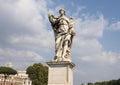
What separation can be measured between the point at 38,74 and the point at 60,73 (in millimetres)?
67981

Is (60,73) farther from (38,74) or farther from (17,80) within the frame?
(17,80)

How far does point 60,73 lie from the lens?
16.2 metres

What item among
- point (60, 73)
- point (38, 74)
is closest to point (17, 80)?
point (38, 74)

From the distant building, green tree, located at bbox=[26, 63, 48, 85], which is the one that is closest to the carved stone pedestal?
green tree, located at bbox=[26, 63, 48, 85]

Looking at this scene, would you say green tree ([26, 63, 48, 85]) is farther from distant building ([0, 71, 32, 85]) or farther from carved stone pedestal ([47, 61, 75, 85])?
carved stone pedestal ([47, 61, 75, 85])

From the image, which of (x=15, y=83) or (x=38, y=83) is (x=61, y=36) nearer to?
(x=38, y=83)

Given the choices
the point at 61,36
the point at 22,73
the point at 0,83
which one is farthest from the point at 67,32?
the point at 22,73

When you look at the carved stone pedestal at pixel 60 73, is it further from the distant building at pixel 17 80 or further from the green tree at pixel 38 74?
the distant building at pixel 17 80

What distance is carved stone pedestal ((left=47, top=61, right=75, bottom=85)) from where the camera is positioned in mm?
16031

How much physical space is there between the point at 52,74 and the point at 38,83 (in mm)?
63427

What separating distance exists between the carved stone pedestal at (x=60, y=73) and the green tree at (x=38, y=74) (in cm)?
6296

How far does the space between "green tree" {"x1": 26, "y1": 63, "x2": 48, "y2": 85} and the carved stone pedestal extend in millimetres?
62961

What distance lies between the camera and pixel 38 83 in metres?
78.8

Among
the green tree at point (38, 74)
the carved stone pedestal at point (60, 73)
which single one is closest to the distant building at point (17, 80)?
the green tree at point (38, 74)
